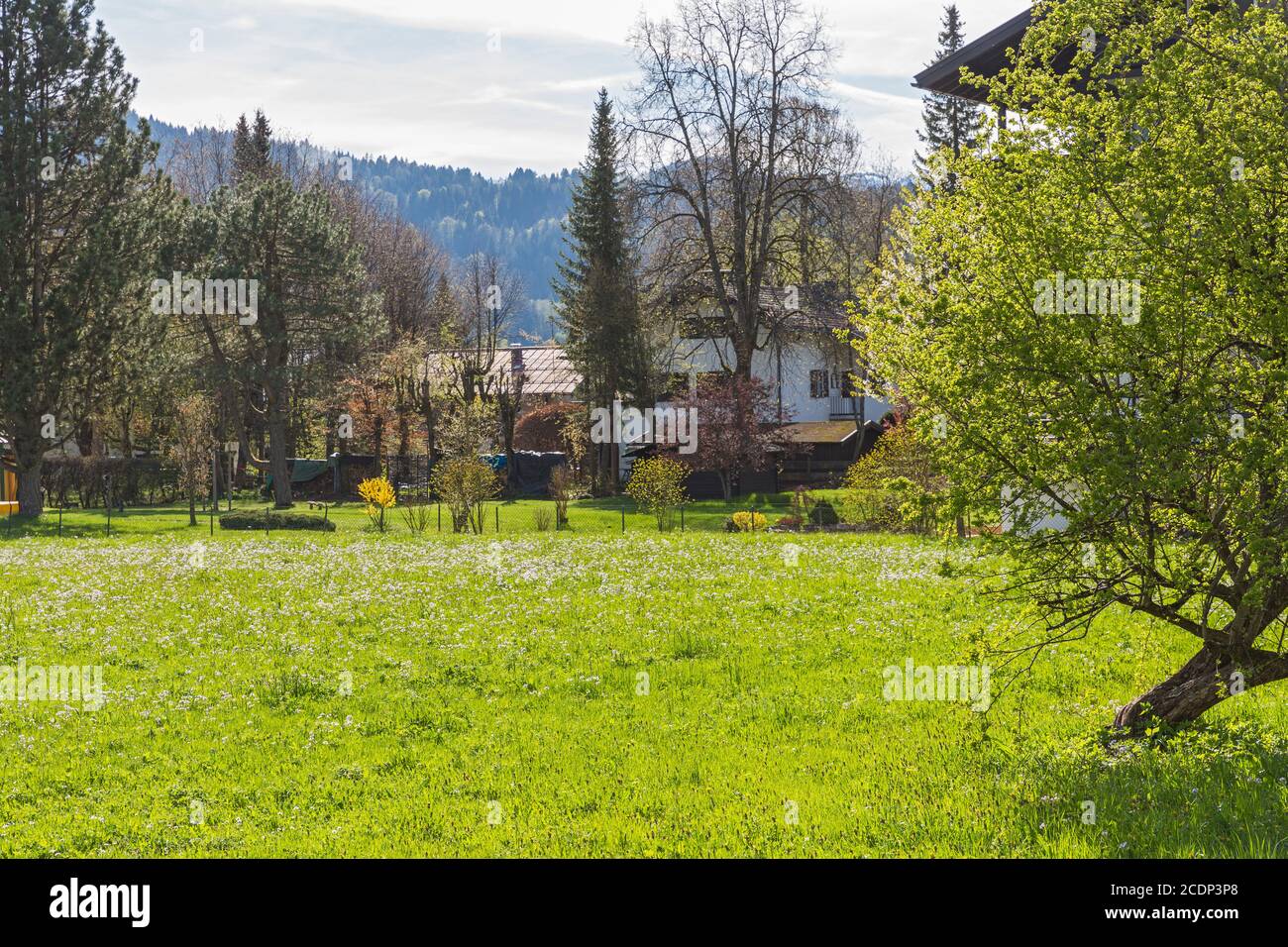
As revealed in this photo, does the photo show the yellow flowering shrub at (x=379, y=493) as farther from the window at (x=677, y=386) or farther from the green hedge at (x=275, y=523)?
the window at (x=677, y=386)

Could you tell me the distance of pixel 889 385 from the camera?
9703 millimetres

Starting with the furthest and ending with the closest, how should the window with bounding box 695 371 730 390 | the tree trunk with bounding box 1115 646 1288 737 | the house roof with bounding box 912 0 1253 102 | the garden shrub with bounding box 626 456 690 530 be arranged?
1. the window with bounding box 695 371 730 390
2. the garden shrub with bounding box 626 456 690 530
3. the house roof with bounding box 912 0 1253 102
4. the tree trunk with bounding box 1115 646 1288 737

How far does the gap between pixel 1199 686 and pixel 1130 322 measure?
3070 millimetres

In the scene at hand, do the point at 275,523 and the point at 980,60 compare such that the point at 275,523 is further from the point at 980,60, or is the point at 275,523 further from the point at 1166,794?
the point at 1166,794

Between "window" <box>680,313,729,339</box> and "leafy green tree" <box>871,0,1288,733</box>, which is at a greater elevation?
"window" <box>680,313,729,339</box>

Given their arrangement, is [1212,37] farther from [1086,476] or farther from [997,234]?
[1086,476]

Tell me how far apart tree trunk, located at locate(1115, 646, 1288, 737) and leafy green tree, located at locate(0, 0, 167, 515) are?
33.9 meters

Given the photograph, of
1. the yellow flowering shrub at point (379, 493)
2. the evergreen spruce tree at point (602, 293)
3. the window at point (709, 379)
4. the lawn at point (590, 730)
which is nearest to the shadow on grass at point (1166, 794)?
the lawn at point (590, 730)

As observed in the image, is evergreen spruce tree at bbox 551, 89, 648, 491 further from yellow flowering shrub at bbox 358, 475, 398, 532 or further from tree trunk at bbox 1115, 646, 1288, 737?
tree trunk at bbox 1115, 646, 1288, 737

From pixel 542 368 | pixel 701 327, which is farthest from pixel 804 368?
pixel 542 368

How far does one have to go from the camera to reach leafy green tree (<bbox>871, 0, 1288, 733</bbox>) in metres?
7.51

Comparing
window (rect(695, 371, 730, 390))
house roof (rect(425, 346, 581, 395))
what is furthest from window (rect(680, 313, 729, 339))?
house roof (rect(425, 346, 581, 395))

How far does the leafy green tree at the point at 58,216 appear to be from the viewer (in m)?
35.1
